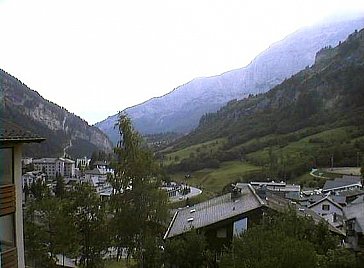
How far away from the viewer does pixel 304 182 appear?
1945cm

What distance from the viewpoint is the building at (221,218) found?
5.71 metres

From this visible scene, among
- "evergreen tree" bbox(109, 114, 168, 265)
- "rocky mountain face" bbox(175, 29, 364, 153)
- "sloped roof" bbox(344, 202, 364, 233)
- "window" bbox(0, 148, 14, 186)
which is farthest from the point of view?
"rocky mountain face" bbox(175, 29, 364, 153)

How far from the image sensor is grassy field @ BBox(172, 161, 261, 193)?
1870 cm

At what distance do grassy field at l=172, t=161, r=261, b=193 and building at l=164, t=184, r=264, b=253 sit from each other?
982 centimetres

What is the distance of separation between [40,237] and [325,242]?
2.83 meters

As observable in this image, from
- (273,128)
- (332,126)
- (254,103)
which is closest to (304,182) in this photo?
(332,126)

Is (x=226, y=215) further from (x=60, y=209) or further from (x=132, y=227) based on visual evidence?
(x=60, y=209)

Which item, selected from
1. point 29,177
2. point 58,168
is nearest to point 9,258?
point 29,177

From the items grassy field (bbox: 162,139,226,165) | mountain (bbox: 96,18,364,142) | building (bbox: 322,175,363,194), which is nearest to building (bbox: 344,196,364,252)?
building (bbox: 322,175,363,194)

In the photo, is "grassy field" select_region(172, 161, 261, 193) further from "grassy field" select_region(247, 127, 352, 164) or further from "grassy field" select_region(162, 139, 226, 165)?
"grassy field" select_region(162, 139, 226, 165)

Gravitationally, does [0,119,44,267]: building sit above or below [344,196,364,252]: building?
above

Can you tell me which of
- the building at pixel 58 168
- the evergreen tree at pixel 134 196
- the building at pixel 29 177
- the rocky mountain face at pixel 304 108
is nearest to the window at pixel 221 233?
Answer: the evergreen tree at pixel 134 196

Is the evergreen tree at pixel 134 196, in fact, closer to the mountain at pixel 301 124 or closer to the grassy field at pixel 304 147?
the mountain at pixel 301 124

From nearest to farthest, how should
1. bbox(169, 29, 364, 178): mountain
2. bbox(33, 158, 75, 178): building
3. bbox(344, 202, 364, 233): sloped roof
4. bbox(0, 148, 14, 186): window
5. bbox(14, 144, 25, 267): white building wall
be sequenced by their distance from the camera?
bbox(0, 148, 14, 186): window → bbox(14, 144, 25, 267): white building wall → bbox(33, 158, 75, 178): building → bbox(344, 202, 364, 233): sloped roof → bbox(169, 29, 364, 178): mountain
